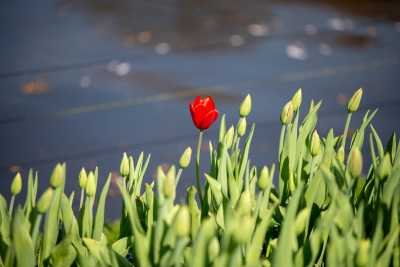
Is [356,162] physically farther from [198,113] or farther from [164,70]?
[164,70]

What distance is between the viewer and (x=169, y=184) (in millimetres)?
1413

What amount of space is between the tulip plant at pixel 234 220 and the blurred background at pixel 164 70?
162 centimetres

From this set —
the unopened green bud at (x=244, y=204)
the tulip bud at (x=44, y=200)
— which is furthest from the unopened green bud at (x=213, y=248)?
the tulip bud at (x=44, y=200)

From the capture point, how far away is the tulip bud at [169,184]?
1401 mm

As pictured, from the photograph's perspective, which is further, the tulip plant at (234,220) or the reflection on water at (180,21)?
the reflection on water at (180,21)

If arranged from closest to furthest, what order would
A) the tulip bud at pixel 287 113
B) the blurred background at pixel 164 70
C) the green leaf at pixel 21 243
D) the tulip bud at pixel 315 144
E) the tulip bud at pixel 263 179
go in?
1. the green leaf at pixel 21 243
2. the tulip bud at pixel 263 179
3. the tulip bud at pixel 315 144
4. the tulip bud at pixel 287 113
5. the blurred background at pixel 164 70

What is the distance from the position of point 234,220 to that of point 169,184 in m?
0.17

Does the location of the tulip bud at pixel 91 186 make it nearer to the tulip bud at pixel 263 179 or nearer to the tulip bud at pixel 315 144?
the tulip bud at pixel 263 179

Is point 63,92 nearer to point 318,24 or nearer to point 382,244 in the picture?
point 318,24

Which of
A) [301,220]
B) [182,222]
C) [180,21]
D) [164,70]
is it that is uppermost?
[182,222]

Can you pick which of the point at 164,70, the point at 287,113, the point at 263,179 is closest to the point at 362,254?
the point at 263,179

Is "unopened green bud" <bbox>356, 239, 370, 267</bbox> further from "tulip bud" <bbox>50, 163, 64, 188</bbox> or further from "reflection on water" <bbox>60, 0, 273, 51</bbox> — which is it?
"reflection on water" <bbox>60, 0, 273, 51</bbox>

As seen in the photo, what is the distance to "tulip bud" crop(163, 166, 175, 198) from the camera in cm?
140

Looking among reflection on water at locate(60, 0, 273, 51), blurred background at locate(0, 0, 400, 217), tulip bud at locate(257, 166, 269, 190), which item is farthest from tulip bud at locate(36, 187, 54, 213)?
reflection on water at locate(60, 0, 273, 51)
